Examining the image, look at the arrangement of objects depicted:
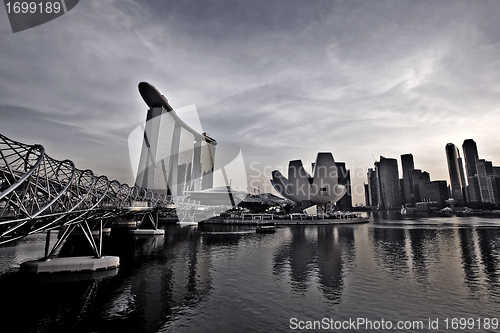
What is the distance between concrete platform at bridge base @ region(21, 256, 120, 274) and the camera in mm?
18750

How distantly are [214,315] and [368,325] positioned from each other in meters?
7.05

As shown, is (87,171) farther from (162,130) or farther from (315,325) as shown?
(162,130)

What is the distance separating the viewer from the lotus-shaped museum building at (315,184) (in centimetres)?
9688

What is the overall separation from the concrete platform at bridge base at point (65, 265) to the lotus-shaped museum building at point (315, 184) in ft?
281

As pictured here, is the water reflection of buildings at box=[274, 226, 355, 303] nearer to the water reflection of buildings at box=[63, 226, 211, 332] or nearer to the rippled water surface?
the rippled water surface

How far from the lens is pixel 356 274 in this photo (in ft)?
64.2

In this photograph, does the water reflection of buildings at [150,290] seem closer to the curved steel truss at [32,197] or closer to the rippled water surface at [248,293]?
the rippled water surface at [248,293]

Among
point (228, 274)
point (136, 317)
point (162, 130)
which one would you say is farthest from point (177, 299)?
point (162, 130)
